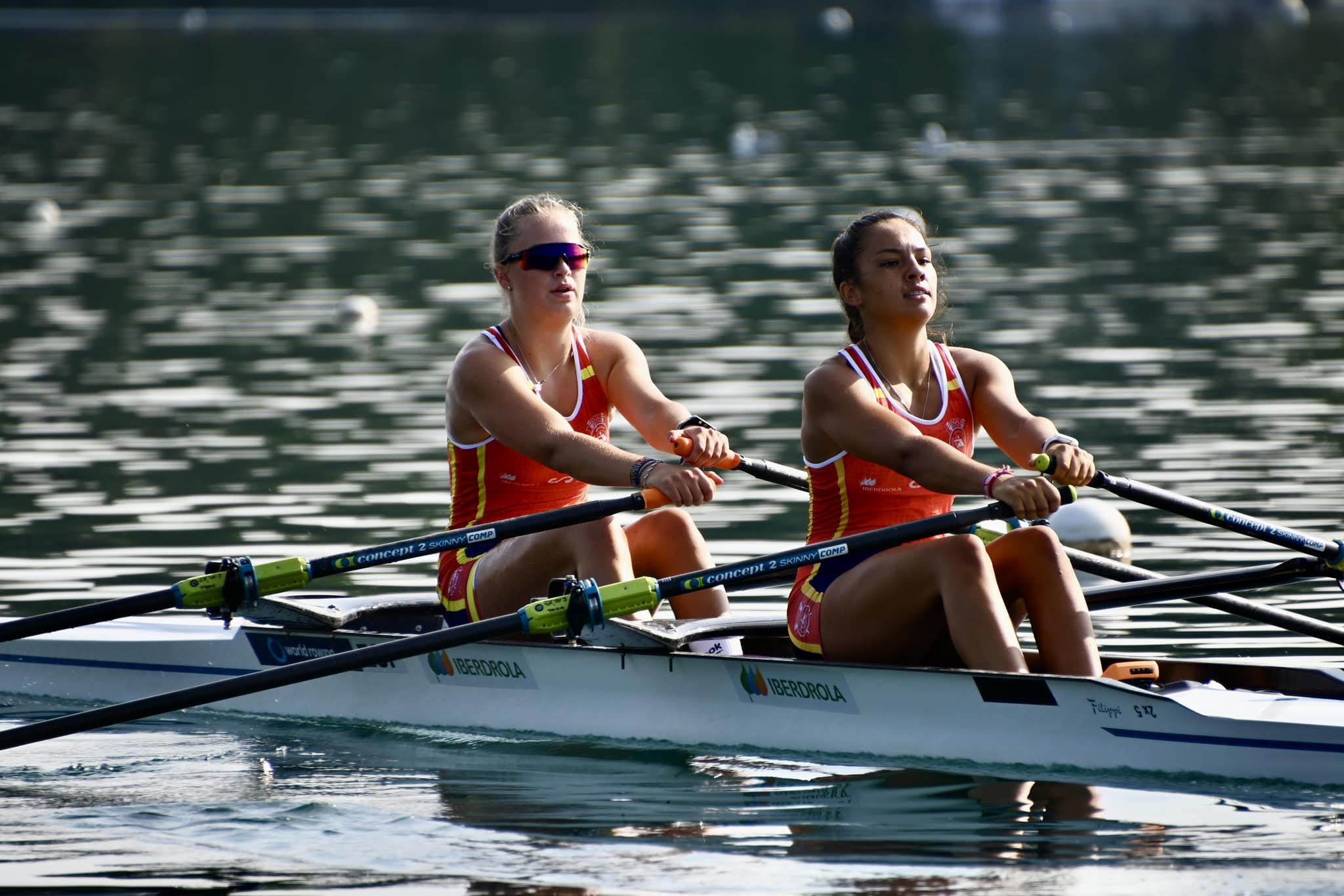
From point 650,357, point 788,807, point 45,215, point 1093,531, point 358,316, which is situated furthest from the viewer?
point 45,215

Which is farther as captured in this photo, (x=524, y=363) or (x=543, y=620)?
(x=524, y=363)

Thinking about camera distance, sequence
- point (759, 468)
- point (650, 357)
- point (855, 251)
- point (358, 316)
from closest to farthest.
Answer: point (855, 251)
point (759, 468)
point (650, 357)
point (358, 316)

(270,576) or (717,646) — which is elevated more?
(270,576)

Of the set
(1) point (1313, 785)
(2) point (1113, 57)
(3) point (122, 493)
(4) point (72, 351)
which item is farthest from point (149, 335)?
(2) point (1113, 57)

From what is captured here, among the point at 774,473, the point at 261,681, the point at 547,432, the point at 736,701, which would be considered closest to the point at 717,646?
the point at 736,701

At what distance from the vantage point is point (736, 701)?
→ 273 inches

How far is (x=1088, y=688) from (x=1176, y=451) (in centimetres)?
589

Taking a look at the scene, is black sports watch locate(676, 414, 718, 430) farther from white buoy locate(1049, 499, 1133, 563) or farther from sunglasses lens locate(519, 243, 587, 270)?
white buoy locate(1049, 499, 1133, 563)

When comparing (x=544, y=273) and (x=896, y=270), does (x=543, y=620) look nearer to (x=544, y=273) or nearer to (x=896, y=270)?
(x=544, y=273)

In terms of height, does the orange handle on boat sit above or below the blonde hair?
below

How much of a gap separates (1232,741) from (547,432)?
2436mm

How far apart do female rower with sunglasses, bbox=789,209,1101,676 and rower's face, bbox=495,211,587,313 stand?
1017 millimetres

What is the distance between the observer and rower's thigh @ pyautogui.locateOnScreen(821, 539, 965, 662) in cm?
633

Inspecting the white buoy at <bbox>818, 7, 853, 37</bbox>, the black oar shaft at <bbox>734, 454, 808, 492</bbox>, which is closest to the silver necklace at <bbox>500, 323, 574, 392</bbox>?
the black oar shaft at <bbox>734, 454, 808, 492</bbox>
